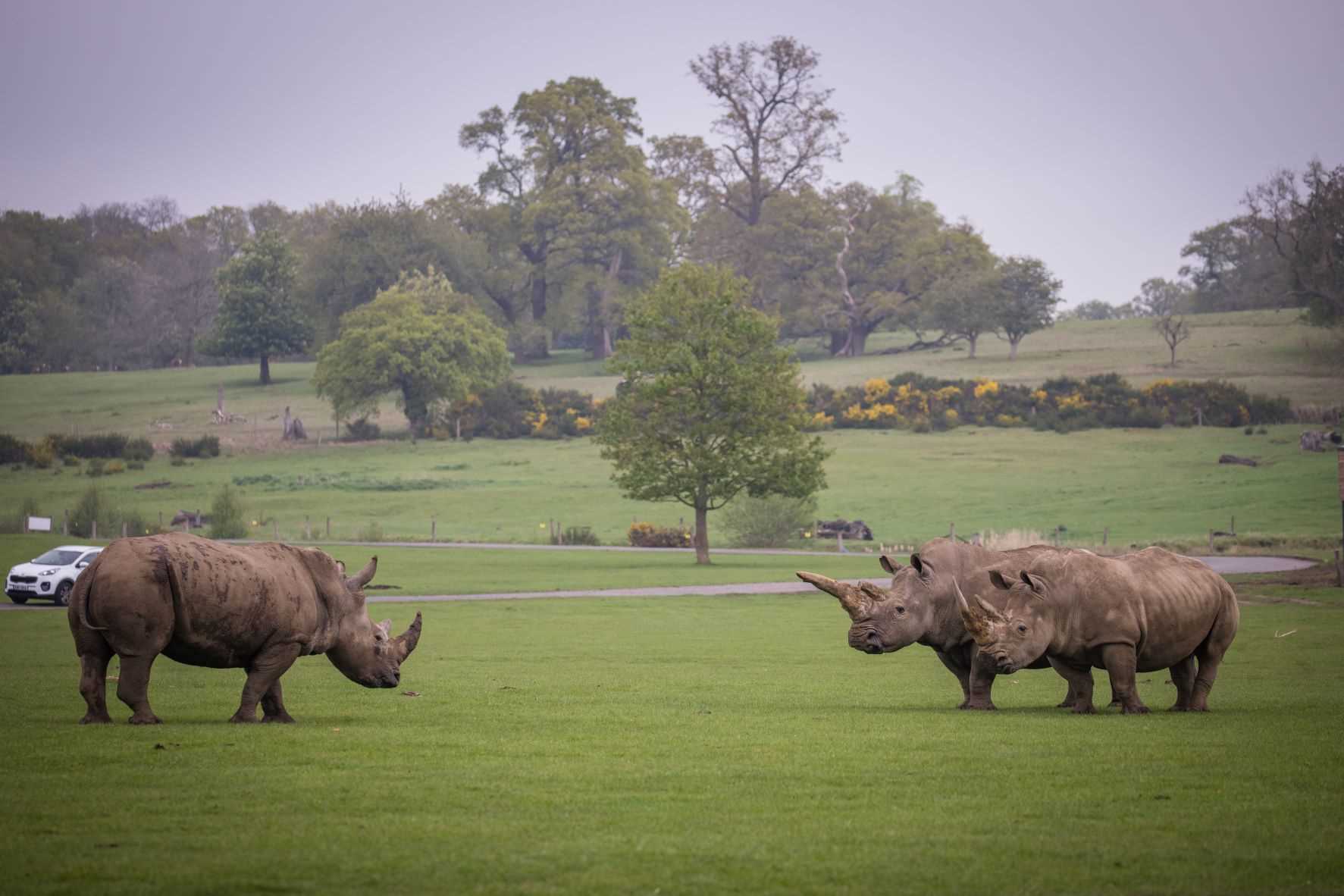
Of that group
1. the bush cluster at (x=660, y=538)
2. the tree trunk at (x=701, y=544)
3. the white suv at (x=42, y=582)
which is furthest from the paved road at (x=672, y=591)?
the bush cluster at (x=660, y=538)

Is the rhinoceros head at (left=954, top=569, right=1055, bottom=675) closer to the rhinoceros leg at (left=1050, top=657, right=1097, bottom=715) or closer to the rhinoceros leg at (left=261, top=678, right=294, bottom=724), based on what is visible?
the rhinoceros leg at (left=1050, top=657, right=1097, bottom=715)

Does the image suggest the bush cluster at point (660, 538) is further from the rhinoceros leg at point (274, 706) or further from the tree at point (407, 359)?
the rhinoceros leg at point (274, 706)

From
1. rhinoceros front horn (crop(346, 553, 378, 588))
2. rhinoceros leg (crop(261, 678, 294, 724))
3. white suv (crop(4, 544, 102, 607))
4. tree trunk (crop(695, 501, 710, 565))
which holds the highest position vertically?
rhinoceros front horn (crop(346, 553, 378, 588))

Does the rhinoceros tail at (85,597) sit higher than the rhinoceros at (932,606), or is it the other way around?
the rhinoceros tail at (85,597)

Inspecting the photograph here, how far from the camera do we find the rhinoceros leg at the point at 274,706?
55.5 ft

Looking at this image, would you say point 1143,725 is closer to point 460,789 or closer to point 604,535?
point 460,789

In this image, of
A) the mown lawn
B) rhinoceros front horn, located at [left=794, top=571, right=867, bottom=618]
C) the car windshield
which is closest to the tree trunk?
the car windshield

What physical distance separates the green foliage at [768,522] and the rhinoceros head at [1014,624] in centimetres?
5323

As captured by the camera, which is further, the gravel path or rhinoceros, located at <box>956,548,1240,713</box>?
the gravel path

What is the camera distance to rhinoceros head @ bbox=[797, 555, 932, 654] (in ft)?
59.9

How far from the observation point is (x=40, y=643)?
2956 cm

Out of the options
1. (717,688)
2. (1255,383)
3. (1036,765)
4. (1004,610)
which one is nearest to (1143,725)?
(1004,610)

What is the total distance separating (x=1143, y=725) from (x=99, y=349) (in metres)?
162

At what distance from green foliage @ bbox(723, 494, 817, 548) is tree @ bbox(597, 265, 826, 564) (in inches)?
307
